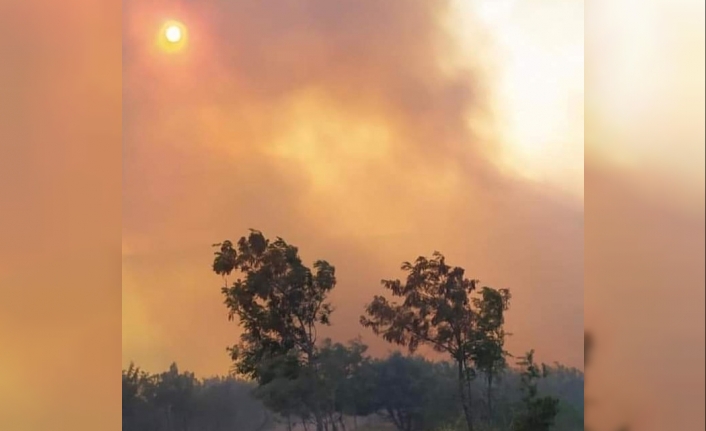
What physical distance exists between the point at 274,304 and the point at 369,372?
1.14 feet

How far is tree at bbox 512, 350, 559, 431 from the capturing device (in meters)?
1.84

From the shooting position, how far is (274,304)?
1.86m

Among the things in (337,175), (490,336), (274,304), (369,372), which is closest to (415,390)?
(369,372)

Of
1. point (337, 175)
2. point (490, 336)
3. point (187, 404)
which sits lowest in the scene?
point (187, 404)

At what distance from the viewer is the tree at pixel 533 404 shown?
1.84 meters

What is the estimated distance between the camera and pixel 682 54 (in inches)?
66.0

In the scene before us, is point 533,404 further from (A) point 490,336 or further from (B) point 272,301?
(B) point 272,301

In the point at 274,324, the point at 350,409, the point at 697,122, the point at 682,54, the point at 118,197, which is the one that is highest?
the point at 682,54

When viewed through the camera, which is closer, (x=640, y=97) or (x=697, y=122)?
(x=697, y=122)

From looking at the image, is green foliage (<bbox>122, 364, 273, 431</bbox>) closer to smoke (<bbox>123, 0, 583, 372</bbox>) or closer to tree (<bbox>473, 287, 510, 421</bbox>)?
smoke (<bbox>123, 0, 583, 372</bbox>)

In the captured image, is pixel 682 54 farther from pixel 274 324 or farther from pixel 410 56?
pixel 274 324

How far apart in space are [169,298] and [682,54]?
1605 mm

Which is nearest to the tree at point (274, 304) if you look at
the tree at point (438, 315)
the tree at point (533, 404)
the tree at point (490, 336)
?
the tree at point (438, 315)

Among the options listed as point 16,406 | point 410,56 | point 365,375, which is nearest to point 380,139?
point 410,56
